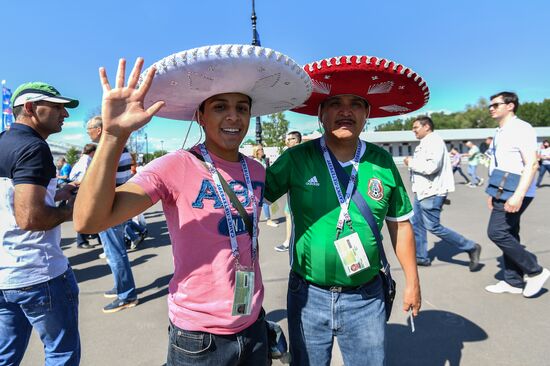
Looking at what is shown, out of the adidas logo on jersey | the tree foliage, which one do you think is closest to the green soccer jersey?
the adidas logo on jersey

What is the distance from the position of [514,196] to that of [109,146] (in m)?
3.78

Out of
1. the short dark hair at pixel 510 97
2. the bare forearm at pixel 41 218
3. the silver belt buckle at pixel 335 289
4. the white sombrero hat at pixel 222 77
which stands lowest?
the silver belt buckle at pixel 335 289

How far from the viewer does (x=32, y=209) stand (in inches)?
68.9

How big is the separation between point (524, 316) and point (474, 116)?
87.0 metres

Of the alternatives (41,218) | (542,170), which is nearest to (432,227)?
(41,218)

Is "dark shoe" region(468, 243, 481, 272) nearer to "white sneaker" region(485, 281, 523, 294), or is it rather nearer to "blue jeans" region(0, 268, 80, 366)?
"white sneaker" region(485, 281, 523, 294)

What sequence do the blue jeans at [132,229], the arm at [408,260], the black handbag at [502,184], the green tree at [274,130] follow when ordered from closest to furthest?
the arm at [408,260] → the black handbag at [502,184] → the blue jeans at [132,229] → the green tree at [274,130]

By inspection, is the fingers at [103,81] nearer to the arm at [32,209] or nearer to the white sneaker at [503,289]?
the arm at [32,209]

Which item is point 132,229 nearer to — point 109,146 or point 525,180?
point 109,146

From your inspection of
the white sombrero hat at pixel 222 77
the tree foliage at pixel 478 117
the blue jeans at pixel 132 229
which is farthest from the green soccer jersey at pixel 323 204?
the tree foliage at pixel 478 117

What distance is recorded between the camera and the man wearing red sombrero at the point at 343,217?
172 cm

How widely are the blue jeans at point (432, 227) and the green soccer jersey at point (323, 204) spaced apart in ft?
9.67

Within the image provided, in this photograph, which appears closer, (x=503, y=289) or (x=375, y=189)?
(x=375, y=189)

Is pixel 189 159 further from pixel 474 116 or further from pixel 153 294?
pixel 474 116
